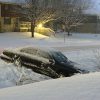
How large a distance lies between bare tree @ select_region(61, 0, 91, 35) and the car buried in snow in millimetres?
30931

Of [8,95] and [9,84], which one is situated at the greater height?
[8,95]

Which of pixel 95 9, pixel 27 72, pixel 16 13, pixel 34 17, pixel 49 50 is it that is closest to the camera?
pixel 27 72

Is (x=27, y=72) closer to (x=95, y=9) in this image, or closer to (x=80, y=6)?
(x=80, y=6)

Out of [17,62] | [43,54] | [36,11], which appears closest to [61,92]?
[43,54]

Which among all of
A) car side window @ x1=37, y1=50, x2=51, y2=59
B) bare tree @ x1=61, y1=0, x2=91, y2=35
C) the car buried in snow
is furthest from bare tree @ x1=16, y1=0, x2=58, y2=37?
car side window @ x1=37, y1=50, x2=51, y2=59

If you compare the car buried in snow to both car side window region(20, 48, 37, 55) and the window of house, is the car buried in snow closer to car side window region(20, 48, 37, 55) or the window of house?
car side window region(20, 48, 37, 55)

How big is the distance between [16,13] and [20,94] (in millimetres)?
40723

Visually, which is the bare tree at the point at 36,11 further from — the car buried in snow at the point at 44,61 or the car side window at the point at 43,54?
the car side window at the point at 43,54

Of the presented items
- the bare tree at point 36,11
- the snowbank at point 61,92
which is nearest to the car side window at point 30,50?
the snowbank at point 61,92

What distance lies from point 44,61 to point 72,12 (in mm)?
34572

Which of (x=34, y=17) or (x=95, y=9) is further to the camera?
(x=95, y=9)

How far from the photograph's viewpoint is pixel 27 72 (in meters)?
16.0

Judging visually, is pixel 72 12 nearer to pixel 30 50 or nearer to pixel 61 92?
pixel 30 50

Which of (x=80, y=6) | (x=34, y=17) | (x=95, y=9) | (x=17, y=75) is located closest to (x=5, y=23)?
(x=34, y=17)
